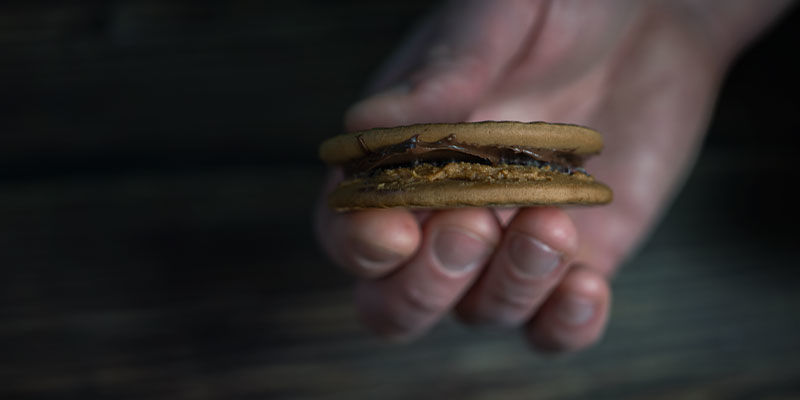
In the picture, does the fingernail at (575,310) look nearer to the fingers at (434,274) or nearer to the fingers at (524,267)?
the fingers at (524,267)

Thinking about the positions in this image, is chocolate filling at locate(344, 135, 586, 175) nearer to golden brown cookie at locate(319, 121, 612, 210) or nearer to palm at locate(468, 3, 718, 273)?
golden brown cookie at locate(319, 121, 612, 210)

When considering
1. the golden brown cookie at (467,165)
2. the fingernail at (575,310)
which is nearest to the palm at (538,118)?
the fingernail at (575,310)

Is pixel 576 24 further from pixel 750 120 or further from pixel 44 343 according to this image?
pixel 44 343

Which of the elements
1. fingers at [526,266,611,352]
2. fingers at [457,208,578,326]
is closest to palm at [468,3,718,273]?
→ fingers at [526,266,611,352]

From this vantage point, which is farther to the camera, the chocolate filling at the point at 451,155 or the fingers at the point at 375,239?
the fingers at the point at 375,239

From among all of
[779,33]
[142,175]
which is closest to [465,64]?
[142,175]

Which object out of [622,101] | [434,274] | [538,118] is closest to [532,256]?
[434,274]
